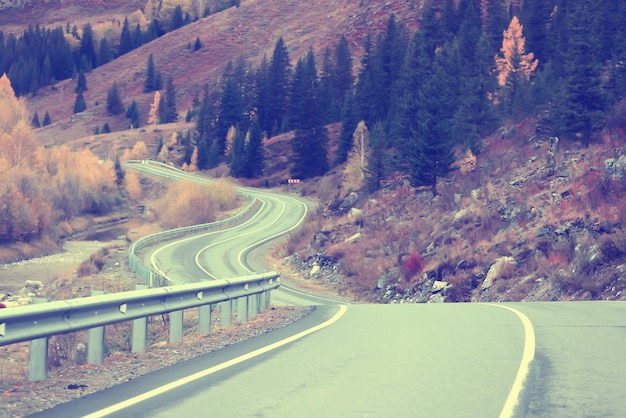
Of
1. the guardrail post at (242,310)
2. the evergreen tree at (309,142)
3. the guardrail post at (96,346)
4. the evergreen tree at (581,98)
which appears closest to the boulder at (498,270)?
the evergreen tree at (581,98)

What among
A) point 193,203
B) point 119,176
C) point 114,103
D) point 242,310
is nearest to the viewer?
point 242,310

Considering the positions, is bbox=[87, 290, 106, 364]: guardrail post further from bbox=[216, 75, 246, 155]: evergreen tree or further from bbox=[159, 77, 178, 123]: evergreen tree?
bbox=[159, 77, 178, 123]: evergreen tree

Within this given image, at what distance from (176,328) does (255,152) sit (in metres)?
92.9

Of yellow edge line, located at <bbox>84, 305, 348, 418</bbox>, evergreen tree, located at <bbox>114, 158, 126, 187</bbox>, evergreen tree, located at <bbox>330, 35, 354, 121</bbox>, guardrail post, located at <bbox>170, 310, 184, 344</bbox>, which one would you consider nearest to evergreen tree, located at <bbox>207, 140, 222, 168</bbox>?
evergreen tree, located at <bbox>114, 158, 126, 187</bbox>

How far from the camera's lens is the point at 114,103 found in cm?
18700

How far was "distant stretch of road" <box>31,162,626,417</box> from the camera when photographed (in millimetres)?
6695

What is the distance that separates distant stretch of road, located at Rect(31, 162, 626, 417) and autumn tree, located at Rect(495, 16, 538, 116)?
42529 mm

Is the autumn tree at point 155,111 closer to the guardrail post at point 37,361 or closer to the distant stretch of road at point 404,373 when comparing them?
the distant stretch of road at point 404,373

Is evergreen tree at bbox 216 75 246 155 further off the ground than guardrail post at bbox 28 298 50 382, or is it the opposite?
evergreen tree at bbox 216 75 246 155

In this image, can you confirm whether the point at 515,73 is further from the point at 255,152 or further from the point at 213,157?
the point at 213,157

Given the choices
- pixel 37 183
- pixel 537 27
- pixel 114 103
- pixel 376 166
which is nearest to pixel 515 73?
pixel 376 166

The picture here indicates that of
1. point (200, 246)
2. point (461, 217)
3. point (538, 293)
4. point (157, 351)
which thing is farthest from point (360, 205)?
point (157, 351)

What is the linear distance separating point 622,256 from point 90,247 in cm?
5038

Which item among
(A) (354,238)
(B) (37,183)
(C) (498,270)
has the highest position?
(B) (37,183)
